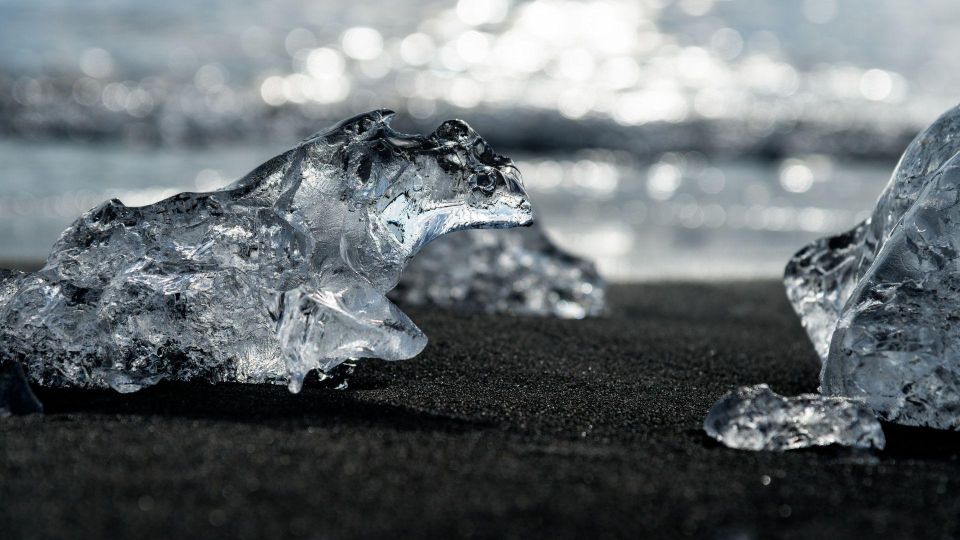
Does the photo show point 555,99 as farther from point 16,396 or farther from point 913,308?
point 16,396

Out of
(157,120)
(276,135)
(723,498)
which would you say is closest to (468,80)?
(276,135)

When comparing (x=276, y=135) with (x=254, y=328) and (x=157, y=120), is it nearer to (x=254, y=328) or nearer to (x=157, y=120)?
(x=157, y=120)

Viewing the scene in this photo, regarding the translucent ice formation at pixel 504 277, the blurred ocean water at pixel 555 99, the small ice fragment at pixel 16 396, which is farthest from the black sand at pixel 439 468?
the blurred ocean water at pixel 555 99

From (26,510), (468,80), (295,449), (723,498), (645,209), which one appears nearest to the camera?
(26,510)

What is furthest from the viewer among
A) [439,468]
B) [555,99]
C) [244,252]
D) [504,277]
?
[555,99]

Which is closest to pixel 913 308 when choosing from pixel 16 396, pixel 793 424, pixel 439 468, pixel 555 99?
pixel 793 424

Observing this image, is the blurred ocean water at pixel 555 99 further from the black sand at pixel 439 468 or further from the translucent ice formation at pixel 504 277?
the black sand at pixel 439 468
